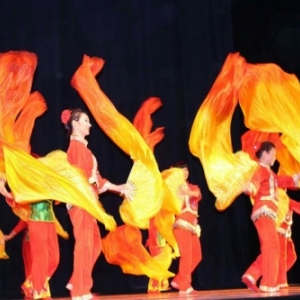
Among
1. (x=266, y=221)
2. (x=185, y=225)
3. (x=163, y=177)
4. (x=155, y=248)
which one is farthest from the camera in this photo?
(x=155, y=248)

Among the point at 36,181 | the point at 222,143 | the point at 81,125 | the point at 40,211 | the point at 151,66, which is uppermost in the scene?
the point at 151,66

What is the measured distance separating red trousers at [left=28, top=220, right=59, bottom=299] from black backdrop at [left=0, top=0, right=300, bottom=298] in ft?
3.85

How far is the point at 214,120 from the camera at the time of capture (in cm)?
595

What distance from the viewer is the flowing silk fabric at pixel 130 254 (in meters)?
6.02

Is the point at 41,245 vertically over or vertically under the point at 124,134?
under

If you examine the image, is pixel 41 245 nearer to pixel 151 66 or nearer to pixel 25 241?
pixel 25 241

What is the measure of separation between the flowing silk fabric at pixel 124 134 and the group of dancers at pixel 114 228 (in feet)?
0.08

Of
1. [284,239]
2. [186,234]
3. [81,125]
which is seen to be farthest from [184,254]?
[81,125]

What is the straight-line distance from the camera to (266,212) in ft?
18.2

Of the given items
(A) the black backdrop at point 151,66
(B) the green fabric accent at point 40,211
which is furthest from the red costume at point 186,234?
(B) the green fabric accent at point 40,211

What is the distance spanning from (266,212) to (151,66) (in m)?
2.17

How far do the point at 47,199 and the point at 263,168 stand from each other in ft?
5.77

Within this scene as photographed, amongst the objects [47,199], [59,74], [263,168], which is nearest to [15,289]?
[47,199]

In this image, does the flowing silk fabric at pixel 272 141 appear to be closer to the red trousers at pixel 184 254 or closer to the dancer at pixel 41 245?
the red trousers at pixel 184 254
